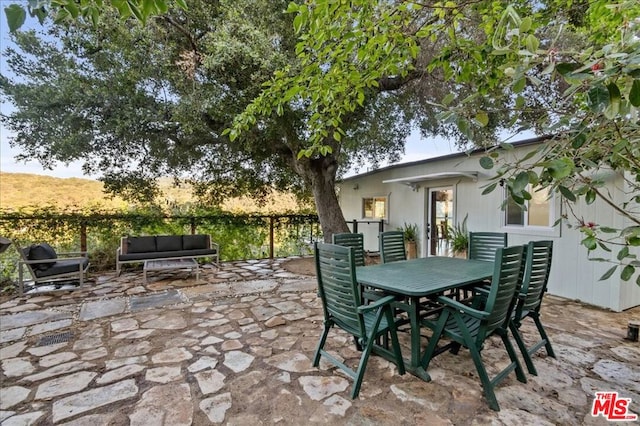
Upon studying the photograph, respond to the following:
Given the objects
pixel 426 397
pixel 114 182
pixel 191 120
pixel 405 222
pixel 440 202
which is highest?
pixel 191 120

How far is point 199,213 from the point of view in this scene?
7762 mm

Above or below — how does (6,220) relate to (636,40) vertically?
below

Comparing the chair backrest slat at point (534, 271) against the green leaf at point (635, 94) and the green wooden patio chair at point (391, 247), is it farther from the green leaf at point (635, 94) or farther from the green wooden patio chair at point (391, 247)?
the green leaf at point (635, 94)

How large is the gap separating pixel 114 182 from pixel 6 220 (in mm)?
1940

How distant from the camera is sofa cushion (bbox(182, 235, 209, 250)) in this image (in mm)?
6809

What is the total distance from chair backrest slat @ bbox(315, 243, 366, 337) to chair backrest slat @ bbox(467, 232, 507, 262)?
266cm

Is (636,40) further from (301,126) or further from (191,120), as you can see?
(191,120)

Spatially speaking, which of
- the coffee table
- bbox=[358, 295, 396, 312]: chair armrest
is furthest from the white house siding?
the coffee table

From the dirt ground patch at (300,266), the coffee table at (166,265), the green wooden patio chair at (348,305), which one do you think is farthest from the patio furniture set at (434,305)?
the coffee table at (166,265)

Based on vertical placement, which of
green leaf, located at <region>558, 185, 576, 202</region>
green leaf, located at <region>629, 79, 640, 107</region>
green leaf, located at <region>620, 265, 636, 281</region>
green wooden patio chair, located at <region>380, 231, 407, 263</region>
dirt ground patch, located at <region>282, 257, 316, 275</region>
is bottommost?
dirt ground patch, located at <region>282, 257, 316, 275</region>

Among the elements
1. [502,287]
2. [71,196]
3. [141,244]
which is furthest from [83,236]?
[502,287]

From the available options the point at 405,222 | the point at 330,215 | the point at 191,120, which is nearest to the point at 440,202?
the point at 405,222

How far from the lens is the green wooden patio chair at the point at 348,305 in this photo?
226 centimetres

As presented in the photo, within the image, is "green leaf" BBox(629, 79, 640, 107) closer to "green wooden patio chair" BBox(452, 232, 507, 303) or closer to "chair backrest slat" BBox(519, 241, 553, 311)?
"chair backrest slat" BBox(519, 241, 553, 311)
